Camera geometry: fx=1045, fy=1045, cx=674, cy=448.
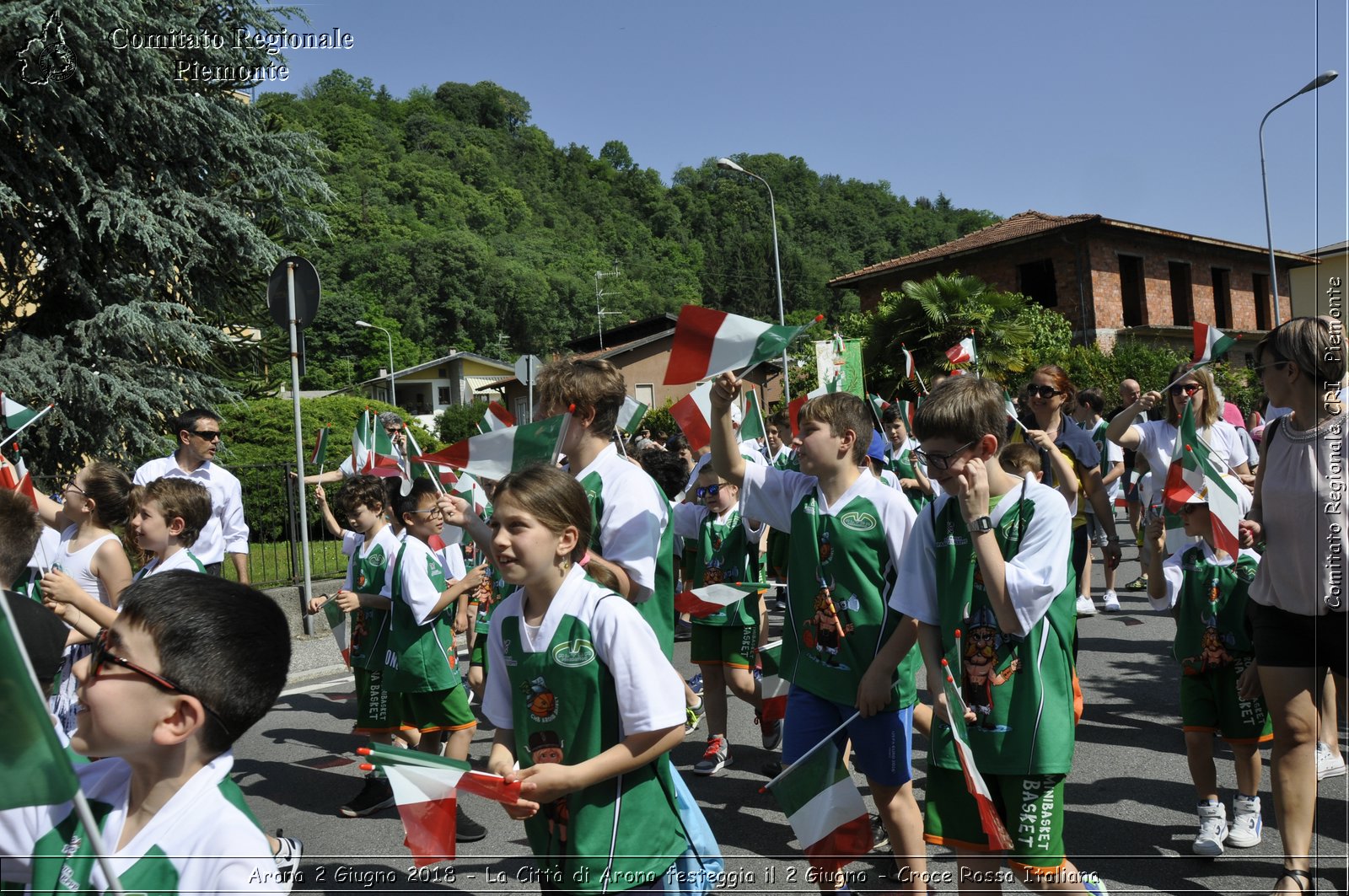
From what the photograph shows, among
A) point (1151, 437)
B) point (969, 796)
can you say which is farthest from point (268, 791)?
point (1151, 437)

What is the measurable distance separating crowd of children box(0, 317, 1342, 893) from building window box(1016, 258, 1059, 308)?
97.7 ft

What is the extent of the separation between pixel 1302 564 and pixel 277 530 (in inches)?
408

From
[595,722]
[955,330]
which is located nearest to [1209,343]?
[595,722]

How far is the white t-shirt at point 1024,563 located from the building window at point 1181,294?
3551cm

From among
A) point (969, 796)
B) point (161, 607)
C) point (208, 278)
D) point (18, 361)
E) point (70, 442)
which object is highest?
point (208, 278)

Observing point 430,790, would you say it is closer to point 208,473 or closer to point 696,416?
point 696,416

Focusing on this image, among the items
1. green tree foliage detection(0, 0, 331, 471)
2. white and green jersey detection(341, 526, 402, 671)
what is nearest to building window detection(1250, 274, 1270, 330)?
green tree foliage detection(0, 0, 331, 471)

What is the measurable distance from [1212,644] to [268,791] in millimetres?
4855

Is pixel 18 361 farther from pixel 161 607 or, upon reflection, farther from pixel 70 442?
pixel 161 607

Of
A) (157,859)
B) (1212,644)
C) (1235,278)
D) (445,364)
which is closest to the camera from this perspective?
(157,859)

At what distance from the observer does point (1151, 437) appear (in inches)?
277

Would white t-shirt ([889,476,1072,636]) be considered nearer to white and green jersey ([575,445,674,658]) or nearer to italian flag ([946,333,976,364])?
white and green jersey ([575,445,674,658])

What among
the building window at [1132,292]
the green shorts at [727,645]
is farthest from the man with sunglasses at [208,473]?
the building window at [1132,292]

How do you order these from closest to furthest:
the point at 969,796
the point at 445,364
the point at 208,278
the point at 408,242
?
1. the point at 969,796
2. the point at 208,278
3. the point at 445,364
4. the point at 408,242
